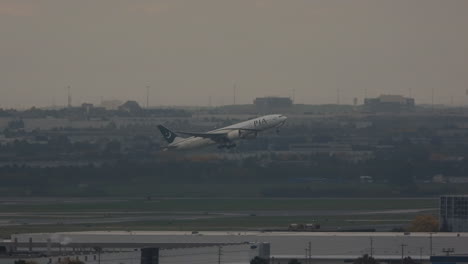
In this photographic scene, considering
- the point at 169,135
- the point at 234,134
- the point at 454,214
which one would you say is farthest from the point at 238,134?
the point at 454,214

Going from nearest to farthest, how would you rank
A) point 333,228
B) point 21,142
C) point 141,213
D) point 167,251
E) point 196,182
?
point 167,251 < point 333,228 < point 141,213 < point 196,182 < point 21,142

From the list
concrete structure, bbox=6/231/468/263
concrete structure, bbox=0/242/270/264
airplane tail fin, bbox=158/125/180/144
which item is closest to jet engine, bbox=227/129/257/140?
airplane tail fin, bbox=158/125/180/144

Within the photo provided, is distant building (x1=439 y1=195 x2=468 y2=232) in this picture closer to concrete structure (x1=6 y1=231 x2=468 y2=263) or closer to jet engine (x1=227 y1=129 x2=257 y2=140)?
concrete structure (x1=6 y1=231 x2=468 y2=263)

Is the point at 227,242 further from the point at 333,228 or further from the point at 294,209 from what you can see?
the point at 294,209

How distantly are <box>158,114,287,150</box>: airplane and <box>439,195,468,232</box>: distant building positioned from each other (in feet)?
129

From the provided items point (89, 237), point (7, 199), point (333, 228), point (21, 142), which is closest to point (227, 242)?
point (89, 237)

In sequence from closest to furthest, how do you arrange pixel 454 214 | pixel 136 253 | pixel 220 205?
pixel 136 253 < pixel 454 214 < pixel 220 205

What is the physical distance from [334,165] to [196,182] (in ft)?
60.5

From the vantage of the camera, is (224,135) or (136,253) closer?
(136,253)

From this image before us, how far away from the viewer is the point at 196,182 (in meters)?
158

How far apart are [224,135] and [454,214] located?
4146 centimetres

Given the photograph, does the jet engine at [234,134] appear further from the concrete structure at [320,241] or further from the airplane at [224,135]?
the concrete structure at [320,241]

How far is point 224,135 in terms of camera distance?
15600cm

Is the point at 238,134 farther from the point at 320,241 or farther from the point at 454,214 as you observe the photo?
the point at 320,241
